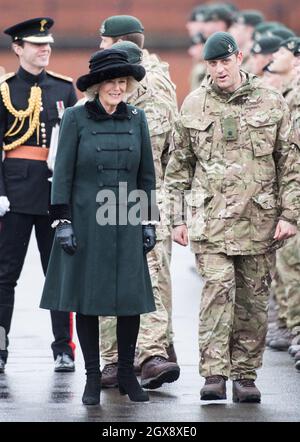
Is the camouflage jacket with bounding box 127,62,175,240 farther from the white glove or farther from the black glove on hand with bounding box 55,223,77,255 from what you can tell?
the black glove on hand with bounding box 55,223,77,255

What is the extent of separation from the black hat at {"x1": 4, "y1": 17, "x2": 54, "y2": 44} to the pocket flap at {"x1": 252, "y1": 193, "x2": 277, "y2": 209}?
2254mm

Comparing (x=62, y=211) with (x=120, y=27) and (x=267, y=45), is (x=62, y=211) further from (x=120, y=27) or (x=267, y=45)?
(x=267, y=45)

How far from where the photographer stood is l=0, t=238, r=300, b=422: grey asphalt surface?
9242mm

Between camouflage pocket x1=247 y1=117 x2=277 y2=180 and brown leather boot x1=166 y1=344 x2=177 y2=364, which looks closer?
camouflage pocket x1=247 y1=117 x2=277 y2=180

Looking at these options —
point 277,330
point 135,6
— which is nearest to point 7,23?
point 135,6

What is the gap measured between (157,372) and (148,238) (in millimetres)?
964

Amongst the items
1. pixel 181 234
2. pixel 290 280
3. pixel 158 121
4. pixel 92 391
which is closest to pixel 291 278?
pixel 290 280

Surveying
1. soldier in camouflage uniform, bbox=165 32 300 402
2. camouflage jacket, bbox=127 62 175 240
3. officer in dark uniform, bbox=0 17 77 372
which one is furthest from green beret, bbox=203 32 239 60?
officer in dark uniform, bbox=0 17 77 372

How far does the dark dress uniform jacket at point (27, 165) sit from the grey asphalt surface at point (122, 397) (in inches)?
43.4

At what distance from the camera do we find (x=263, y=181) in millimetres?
9812

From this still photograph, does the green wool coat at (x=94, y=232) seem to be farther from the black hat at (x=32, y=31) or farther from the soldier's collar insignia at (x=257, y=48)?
the soldier's collar insignia at (x=257, y=48)
